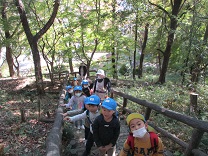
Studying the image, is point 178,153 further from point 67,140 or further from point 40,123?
point 40,123

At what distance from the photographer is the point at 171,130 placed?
16.4 ft

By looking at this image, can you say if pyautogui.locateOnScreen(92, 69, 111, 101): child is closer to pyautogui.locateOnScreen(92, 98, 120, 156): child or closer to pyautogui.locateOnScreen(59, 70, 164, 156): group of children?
pyautogui.locateOnScreen(59, 70, 164, 156): group of children

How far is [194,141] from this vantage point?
11.4 ft

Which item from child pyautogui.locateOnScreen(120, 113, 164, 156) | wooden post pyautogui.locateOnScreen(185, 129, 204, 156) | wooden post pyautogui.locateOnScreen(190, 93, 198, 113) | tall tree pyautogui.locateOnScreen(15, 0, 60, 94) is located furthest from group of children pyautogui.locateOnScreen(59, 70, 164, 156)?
tall tree pyautogui.locateOnScreen(15, 0, 60, 94)

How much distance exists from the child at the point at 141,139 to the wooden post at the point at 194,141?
114cm

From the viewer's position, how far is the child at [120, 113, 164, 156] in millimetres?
2543

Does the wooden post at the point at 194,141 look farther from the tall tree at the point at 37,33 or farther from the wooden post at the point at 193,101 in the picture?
the tall tree at the point at 37,33

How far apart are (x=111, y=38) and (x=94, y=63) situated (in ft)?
13.8

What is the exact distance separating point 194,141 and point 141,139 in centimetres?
139

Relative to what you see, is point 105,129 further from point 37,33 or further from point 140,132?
point 37,33

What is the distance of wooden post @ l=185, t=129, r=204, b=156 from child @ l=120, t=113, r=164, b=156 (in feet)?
3.74

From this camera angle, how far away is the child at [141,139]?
8.34 feet

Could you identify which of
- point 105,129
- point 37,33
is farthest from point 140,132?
point 37,33

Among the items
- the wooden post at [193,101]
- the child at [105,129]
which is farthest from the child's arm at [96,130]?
the wooden post at [193,101]
